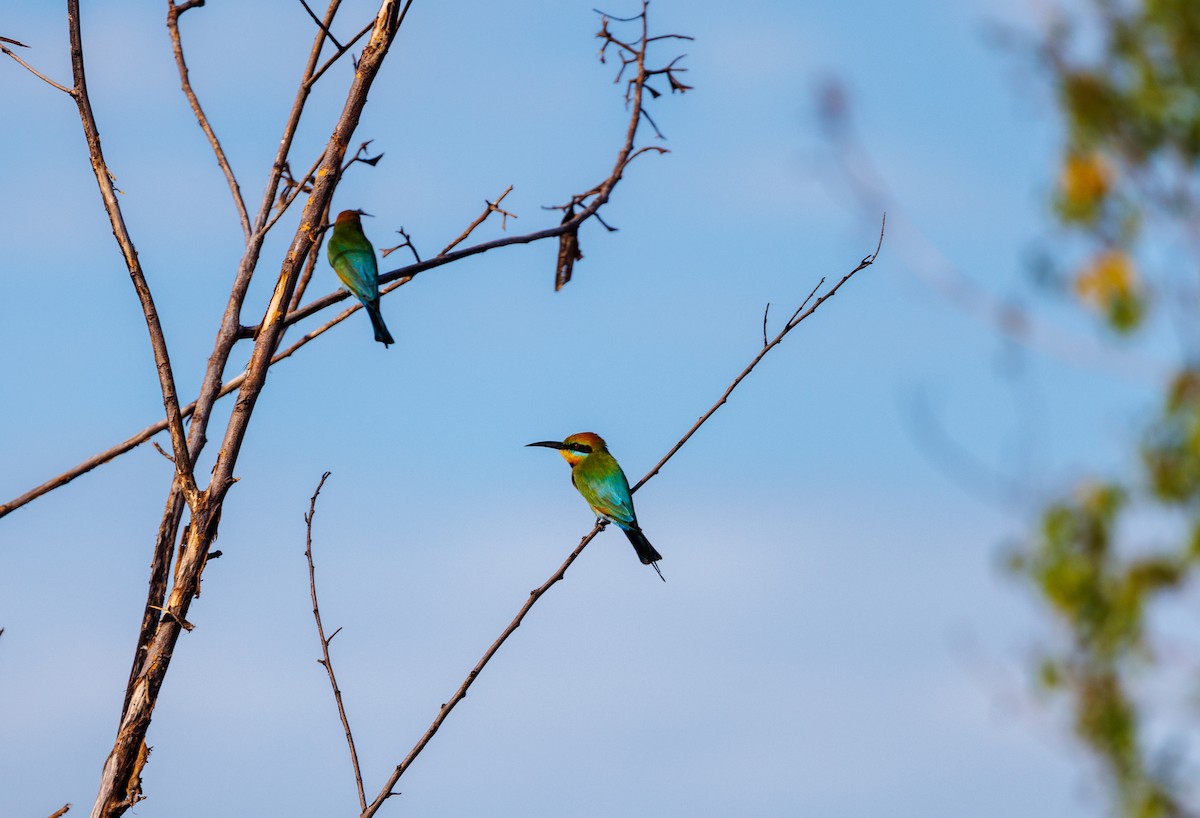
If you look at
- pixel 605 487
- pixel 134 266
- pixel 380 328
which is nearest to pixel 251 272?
pixel 134 266

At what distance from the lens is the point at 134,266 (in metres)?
2.74

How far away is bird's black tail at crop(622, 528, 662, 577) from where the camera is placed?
23.6ft

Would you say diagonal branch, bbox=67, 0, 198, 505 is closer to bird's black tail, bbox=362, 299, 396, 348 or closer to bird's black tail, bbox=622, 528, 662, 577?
bird's black tail, bbox=362, 299, 396, 348

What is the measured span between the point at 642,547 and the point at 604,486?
389 mm

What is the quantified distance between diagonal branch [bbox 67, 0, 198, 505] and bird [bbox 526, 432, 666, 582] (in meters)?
4.19

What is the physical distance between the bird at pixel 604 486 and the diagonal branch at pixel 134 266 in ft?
13.8

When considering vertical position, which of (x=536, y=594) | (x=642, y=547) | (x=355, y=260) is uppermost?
(x=355, y=260)

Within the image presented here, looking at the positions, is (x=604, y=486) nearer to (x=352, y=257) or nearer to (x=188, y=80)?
(x=352, y=257)

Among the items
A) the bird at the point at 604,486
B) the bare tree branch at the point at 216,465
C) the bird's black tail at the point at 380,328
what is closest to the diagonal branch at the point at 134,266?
the bare tree branch at the point at 216,465

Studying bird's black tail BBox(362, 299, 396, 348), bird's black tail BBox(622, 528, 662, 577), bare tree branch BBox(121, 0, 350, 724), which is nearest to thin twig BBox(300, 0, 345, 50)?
bare tree branch BBox(121, 0, 350, 724)

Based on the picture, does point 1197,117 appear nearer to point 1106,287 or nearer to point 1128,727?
point 1106,287

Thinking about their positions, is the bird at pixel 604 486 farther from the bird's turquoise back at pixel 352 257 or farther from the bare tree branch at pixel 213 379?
the bare tree branch at pixel 213 379

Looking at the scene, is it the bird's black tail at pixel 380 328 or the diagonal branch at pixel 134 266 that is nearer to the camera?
the diagonal branch at pixel 134 266

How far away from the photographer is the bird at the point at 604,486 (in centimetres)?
707
